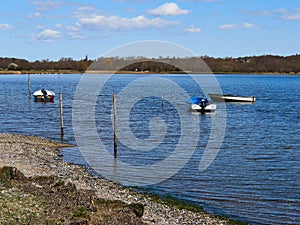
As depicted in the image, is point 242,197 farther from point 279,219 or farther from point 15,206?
point 15,206

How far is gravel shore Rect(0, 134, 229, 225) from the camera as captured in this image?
15531 mm

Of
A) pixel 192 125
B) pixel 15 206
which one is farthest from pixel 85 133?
pixel 15 206

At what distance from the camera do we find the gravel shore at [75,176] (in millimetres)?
15531

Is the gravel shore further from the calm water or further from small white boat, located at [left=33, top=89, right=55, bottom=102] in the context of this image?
small white boat, located at [left=33, top=89, right=55, bottom=102]

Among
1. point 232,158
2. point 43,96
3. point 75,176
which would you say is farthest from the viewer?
point 43,96

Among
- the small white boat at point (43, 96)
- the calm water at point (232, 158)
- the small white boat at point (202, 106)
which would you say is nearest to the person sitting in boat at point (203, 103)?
the small white boat at point (202, 106)

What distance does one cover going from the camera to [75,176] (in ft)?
70.0

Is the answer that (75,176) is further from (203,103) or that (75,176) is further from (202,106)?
(203,103)

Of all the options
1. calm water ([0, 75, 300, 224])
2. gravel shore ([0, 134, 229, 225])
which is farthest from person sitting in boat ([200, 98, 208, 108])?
gravel shore ([0, 134, 229, 225])

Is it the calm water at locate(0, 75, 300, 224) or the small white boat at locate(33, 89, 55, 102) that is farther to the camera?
the small white boat at locate(33, 89, 55, 102)

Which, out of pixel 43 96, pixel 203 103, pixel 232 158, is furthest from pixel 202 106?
pixel 232 158

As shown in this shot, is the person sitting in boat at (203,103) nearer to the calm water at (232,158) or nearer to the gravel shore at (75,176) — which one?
the calm water at (232,158)

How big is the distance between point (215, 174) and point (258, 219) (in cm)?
731

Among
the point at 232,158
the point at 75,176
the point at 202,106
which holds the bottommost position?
the point at 232,158
